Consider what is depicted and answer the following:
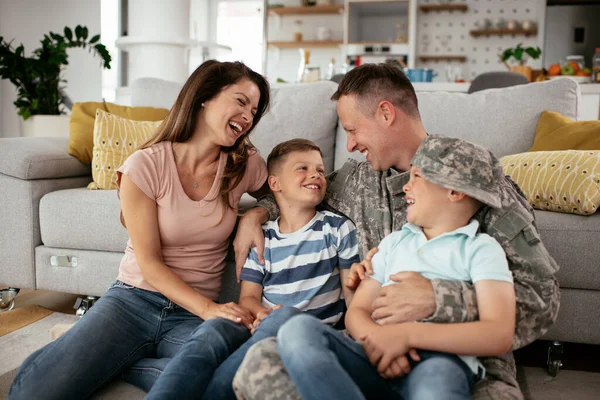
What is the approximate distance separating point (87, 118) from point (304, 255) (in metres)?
1.55

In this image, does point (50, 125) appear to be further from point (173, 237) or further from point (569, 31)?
point (569, 31)

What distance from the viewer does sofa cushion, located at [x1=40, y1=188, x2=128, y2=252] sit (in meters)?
2.19

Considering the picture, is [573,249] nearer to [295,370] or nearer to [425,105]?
[425,105]

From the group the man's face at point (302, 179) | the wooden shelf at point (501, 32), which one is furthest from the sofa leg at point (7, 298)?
the wooden shelf at point (501, 32)

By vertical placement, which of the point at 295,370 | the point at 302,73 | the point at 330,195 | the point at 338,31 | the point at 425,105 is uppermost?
the point at 338,31

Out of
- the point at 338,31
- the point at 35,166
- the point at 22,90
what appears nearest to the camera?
the point at 35,166

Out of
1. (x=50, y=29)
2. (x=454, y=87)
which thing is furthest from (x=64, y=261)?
(x=50, y=29)

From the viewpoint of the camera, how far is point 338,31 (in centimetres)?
814

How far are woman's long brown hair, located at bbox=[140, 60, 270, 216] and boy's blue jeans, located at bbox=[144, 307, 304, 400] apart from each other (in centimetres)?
46

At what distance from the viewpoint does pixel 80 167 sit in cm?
259

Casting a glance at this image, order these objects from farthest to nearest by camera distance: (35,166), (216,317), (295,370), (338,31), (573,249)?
(338,31) → (35,166) → (573,249) → (216,317) → (295,370)

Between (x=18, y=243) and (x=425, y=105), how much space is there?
1701mm

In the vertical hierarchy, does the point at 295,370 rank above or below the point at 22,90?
below

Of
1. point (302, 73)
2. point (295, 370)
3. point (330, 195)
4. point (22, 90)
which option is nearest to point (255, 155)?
point (330, 195)
